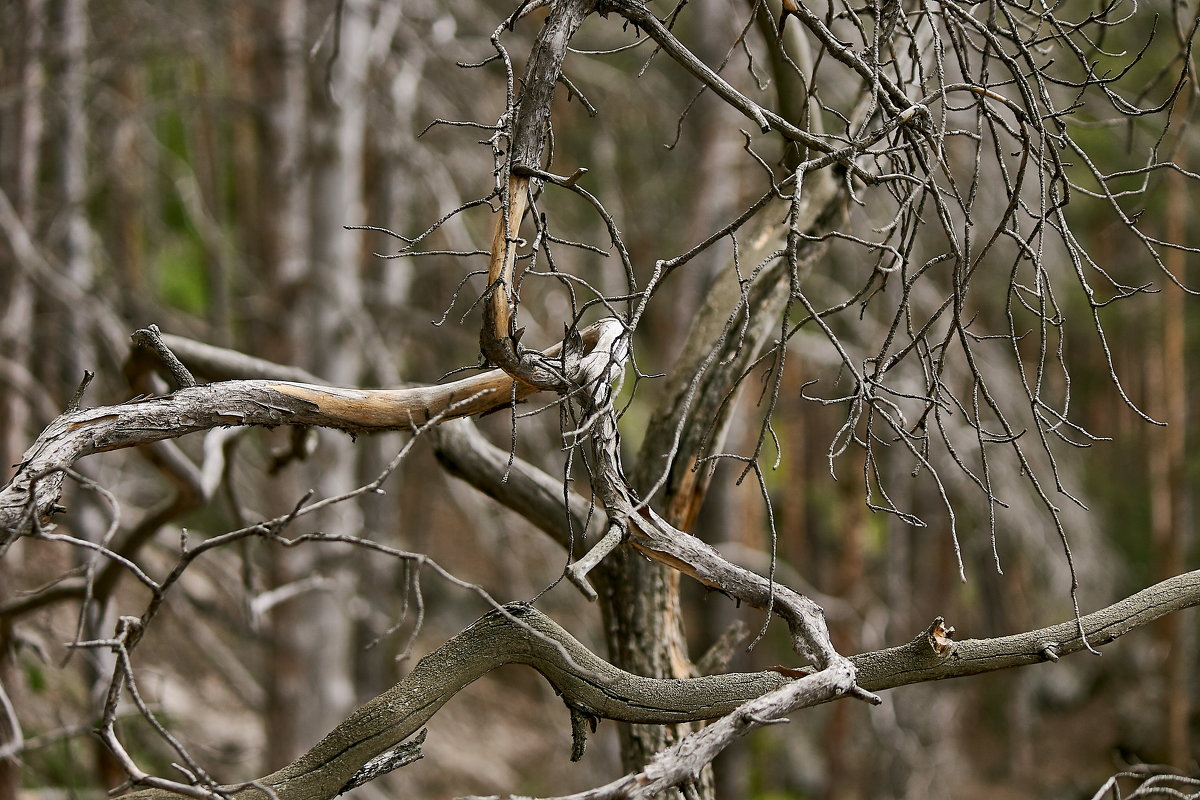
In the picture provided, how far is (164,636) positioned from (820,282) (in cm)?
582

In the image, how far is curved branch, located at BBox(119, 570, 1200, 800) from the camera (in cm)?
188

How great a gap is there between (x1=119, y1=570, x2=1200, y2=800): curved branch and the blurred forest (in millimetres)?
140

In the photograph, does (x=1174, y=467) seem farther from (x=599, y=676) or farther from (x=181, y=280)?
(x=181, y=280)

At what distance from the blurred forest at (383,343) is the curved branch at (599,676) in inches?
5.5

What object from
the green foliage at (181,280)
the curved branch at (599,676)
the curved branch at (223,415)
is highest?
the green foliage at (181,280)

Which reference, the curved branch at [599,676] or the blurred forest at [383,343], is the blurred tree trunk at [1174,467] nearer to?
the blurred forest at [383,343]

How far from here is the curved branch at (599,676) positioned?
1875 millimetres

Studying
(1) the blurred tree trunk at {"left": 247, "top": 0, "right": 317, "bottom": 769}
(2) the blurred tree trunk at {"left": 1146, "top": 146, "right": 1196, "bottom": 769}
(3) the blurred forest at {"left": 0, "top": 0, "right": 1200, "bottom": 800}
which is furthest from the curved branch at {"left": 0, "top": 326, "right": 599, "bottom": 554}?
(2) the blurred tree trunk at {"left": 1146, "top": 146, "right": 1196, "bottom": 769}

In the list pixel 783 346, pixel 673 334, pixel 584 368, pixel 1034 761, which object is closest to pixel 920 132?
pixel 783 346

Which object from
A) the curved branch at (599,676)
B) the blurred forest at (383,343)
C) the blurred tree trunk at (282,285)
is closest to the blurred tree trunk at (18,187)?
the blurred forest at (383,343)

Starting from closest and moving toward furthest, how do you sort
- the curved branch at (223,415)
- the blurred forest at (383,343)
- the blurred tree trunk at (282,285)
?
1. the curved branch at (223,415)
2. the blurred forest at (383,343)
3. the blurred tree trunk at (282,285)

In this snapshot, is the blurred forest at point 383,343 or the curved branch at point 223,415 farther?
the blurred forest at point 383,343

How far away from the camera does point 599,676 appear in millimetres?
1959

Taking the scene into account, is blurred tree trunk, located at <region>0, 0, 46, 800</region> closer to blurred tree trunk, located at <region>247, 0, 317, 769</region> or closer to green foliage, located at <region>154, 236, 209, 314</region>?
blurred tree trunk, located at <region>247, 0, 317, 769</region>
